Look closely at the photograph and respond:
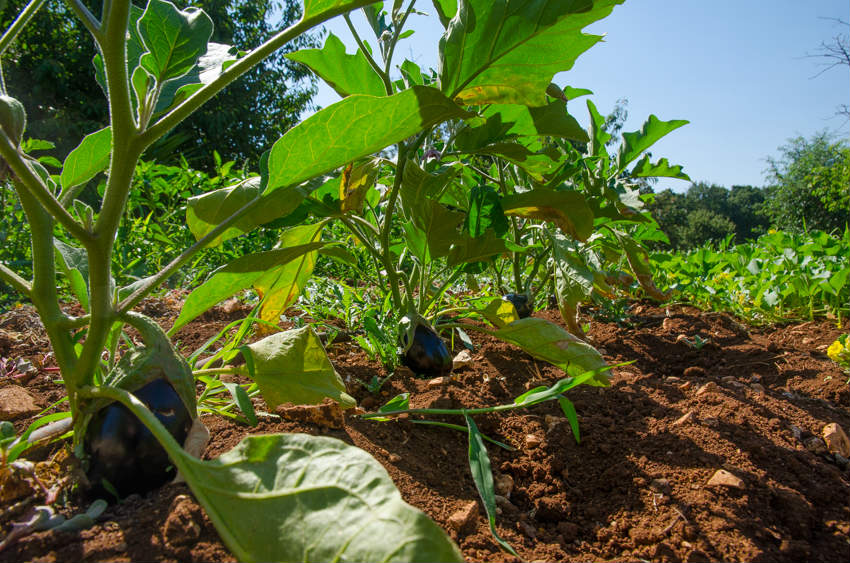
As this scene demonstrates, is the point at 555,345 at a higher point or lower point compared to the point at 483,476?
higher

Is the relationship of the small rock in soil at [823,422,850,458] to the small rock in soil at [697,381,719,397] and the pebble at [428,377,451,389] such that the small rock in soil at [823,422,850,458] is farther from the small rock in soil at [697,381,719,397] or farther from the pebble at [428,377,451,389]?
the pebble at [428,377,451,389]

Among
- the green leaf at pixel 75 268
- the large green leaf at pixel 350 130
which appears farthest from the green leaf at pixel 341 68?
the green leaf at pixel 75 268

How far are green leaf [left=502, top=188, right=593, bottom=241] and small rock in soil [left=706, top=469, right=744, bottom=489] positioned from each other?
2.57ft

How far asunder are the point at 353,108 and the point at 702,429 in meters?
1.12

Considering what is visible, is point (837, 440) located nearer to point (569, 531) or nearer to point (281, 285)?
point (569, 531)

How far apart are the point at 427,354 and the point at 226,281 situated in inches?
29.1

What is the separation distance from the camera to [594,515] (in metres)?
1.05

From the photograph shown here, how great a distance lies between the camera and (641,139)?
7.41ft

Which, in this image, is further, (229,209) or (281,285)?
(281,285)

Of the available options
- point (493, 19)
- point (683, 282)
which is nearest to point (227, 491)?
point (493, 19)

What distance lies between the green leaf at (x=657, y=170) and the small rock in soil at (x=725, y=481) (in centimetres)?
144

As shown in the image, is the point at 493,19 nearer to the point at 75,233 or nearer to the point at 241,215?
the point at 241,215

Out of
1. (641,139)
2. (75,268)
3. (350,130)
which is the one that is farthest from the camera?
(641,139)

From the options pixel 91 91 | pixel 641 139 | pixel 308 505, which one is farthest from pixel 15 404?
pixel 91 91
